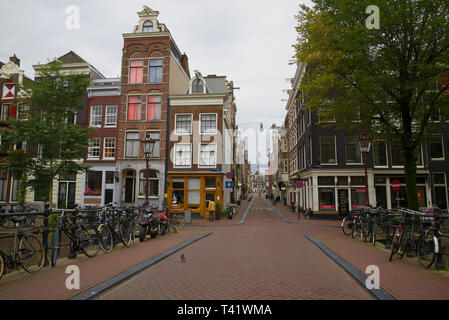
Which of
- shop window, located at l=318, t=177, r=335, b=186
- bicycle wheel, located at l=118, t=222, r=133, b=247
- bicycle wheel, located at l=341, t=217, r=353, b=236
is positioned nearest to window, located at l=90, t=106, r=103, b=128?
bicycle wheel, located at l=118, t=222, r=133, b=247

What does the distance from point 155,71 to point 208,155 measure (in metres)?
9.29

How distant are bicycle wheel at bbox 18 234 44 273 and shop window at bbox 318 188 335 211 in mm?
20534

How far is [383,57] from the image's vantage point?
1016 cm

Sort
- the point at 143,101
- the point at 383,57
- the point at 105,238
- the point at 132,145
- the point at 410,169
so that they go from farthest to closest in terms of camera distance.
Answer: the point at 143,101
the point at 132,145
the point at 410,169
the point at 383,57
the point at 105,238

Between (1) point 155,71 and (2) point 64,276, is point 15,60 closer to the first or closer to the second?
(1) point 155,71

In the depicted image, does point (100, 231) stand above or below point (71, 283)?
above

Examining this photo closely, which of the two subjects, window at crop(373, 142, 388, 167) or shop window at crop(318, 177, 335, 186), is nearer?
window at crop(373, 142, 388, 167)

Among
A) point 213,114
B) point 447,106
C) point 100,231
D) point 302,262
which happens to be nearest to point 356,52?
point 447,106

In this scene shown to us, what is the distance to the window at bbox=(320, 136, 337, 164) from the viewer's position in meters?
23.0

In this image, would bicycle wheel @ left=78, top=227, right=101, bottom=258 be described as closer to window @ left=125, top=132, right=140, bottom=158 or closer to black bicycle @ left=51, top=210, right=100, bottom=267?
black bicycle @ left=51, top=210, right=100, bottom=267

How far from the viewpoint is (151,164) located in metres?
22.9

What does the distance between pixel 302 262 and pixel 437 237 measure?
3.29 metres

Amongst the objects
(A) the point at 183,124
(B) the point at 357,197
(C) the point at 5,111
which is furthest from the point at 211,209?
(C) the point at 5,111

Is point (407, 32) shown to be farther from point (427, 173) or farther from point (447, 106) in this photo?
point (427, 173)
